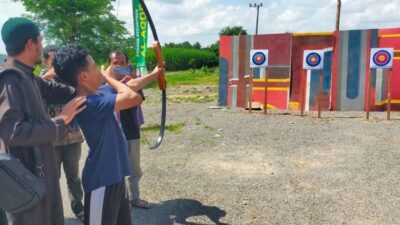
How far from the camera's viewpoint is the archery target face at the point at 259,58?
443 inches

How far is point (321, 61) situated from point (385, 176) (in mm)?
5616

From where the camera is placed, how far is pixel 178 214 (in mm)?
4195

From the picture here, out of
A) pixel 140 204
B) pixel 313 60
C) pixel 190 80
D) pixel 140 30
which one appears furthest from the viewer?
pixel 190 80

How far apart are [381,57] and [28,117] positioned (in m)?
9.63

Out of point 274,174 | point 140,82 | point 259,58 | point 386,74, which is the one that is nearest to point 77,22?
point 259,58

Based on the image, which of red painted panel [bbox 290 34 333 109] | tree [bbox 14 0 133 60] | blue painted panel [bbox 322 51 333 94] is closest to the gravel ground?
blue painted panel [bbox 322 51 333 94]

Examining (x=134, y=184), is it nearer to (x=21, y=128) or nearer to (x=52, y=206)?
(x=52, y=206)

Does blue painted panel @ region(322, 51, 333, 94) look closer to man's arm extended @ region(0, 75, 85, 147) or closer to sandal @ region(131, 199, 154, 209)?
sandal @ region(131, 199, 154, 209)

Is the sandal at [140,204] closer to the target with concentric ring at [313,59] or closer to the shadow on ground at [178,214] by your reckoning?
the shadow on ground at [178,214]

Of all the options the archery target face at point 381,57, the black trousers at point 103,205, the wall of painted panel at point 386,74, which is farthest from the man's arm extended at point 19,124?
the wall of painted panel at point 386,74

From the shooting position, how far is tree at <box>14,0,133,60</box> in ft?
89.0

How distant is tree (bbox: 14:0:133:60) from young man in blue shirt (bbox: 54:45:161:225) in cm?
2525

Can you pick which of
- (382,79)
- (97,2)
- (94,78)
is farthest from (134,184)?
(97,2)

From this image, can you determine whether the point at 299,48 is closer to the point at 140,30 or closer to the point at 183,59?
the point at 140,30
